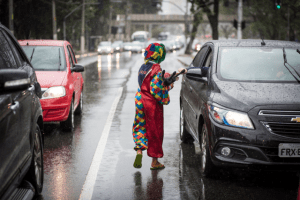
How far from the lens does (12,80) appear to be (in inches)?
121

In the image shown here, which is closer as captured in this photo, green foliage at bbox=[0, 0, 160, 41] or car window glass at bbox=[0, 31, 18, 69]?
car window glass at bbox=[0, 31, 18, 69]

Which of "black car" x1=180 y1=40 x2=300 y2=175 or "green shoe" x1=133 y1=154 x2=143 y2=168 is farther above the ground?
"black car" x1=180 y1=40 x2=300 y2=175

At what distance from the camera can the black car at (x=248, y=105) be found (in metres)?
5.14

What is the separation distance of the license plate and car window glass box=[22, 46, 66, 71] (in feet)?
17.0

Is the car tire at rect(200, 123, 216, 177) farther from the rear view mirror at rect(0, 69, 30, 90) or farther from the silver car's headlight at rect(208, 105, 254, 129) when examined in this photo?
the rear view mirror at rect(0, 69, 30, 90)

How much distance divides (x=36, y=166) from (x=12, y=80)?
2.08 m

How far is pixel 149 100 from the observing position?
6082 mm

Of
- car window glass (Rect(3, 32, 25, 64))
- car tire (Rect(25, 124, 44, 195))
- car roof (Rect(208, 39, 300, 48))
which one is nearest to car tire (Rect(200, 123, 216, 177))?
car roof (Rect(208, 39, 300, 48))

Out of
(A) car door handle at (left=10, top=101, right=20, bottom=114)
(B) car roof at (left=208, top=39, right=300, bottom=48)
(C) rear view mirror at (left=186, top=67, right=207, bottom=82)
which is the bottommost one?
(A) car door handle at (left=10, top=101, right=20, bottom=114)

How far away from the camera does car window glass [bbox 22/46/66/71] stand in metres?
9.26

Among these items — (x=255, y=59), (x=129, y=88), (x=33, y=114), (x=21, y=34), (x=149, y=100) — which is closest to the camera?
(x=33, y=114)

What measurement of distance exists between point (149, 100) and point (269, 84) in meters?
1.47

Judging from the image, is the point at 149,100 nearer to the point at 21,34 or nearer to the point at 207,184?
the point at 207,184

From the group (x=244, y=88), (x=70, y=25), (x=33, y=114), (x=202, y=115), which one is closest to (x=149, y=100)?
(x=202, y=115)
